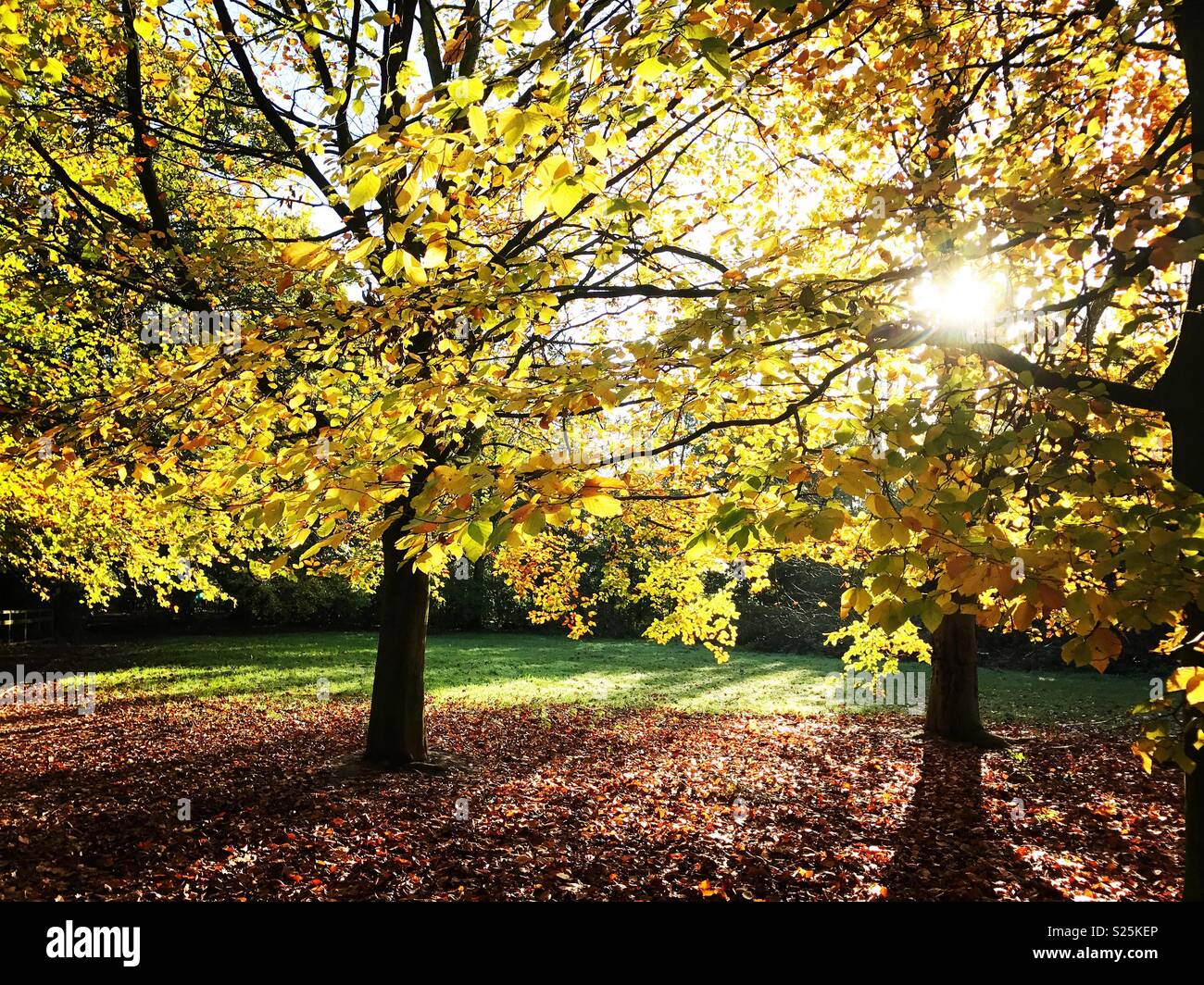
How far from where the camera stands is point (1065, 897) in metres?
5.47

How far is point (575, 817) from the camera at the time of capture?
7.66 meters

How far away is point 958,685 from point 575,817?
6.96 metres

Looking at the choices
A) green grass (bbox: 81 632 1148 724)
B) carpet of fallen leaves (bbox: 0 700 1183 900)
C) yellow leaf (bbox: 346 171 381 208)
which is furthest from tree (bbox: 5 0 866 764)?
green grass (bbox: 81 632 1148 724)

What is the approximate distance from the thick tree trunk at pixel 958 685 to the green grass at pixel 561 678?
4.42 meters

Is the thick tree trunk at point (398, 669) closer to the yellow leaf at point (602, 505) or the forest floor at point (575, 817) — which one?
the forest floor at point (575, 817)

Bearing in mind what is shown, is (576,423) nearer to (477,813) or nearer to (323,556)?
(477,813)

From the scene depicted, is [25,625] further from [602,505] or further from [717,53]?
[717,53]

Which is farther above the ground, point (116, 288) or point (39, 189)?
point (39, 189)

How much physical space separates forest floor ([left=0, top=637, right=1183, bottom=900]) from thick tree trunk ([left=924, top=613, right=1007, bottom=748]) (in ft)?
1.53

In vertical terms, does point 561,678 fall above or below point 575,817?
below

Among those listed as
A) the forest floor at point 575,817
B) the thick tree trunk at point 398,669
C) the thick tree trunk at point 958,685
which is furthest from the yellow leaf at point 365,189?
the thick tree trunk at point 958,685

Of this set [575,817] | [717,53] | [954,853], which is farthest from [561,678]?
[717,53]
